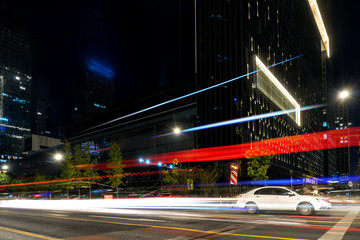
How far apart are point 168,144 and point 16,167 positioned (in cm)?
9299

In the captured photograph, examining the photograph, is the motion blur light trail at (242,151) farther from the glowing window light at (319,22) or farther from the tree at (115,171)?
the glowing window light at (319,22)

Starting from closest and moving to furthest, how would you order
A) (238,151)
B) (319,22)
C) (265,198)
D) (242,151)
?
(265,198) < (242,151) < (238,151) < (319,22)

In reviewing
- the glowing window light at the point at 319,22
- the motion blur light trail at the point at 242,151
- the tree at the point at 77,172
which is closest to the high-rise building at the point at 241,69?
the motion blur light trail at the point at 242,151

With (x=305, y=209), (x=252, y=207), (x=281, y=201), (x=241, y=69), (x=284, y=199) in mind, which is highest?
(x=241, y=69)

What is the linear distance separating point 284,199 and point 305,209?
3.62 feet

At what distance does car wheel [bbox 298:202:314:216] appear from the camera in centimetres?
1487

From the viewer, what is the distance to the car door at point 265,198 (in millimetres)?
15977

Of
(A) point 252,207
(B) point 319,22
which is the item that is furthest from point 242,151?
(B) point 319,22

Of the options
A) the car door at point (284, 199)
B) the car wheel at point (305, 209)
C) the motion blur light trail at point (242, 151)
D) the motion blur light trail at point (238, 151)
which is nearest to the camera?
the car wheel at point (305, 209)

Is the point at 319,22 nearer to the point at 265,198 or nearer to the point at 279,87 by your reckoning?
the point at 279,87

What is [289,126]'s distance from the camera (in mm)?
75562

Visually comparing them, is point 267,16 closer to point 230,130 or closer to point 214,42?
point 214,42

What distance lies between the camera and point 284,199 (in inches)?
611

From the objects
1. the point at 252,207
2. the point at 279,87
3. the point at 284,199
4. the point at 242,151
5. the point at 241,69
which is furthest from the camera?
the point at 279,87
